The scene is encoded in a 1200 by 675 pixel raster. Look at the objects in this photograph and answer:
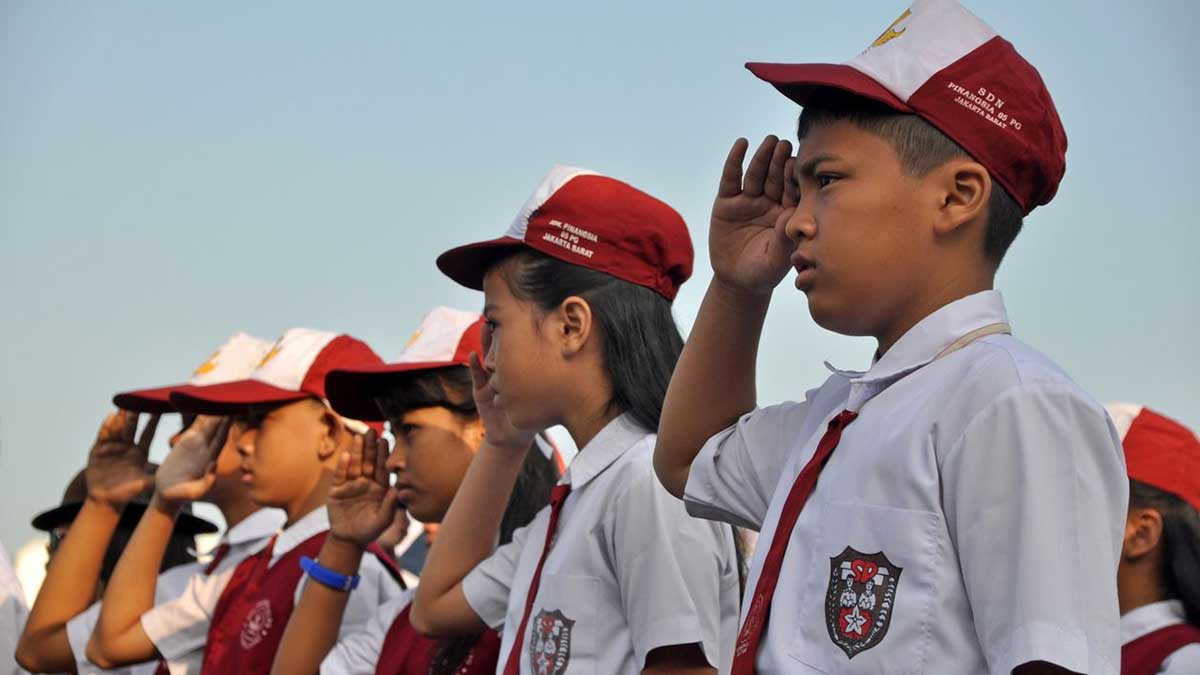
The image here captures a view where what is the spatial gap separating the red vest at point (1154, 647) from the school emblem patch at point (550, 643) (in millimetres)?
1172

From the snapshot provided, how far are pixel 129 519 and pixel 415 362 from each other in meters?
2.19

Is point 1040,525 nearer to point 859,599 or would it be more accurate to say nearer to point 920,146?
point 859,599

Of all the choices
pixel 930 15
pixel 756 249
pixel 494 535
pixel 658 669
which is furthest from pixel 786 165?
pixel 494 535

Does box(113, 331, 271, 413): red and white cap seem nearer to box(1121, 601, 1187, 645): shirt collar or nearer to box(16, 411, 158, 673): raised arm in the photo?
box(16, 411, 158, 673): raised arm

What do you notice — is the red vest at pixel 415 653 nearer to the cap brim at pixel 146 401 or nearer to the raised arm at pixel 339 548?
the raised arm at pixel 339 548

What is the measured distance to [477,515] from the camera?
3463 mm

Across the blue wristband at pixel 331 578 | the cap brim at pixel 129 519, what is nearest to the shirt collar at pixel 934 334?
the blue wristband at pixel 331 578

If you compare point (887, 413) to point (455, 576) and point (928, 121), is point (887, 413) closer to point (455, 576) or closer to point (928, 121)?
point (928, 121)

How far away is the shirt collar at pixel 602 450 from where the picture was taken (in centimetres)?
291

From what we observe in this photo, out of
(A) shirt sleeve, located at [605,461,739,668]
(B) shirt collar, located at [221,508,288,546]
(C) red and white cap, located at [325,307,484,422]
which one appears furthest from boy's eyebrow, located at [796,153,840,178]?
(B) shirt collar, located at [221,508,288,546]

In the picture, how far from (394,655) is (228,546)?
4.25ft

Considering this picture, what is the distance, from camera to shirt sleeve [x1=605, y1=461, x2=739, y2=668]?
258 centimetres

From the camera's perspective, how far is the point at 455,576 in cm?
346

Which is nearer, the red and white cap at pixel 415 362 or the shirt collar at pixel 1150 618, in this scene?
the shirt collar at pixel 1150 618
